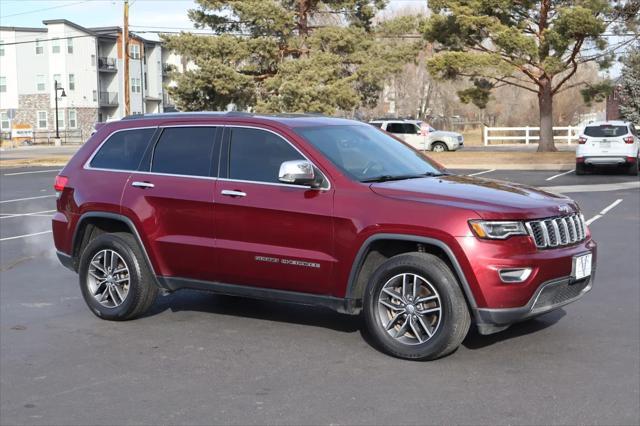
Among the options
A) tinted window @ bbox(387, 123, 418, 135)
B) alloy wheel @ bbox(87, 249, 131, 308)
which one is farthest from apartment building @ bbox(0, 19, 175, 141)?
alloy wheel @ bbox(87, 249, 131, 308)

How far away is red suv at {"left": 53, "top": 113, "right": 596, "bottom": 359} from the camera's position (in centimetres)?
609

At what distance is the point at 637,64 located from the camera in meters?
42.1

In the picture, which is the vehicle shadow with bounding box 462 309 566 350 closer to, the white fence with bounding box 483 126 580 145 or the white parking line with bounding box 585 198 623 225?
the white parking line with bounding box 585 198 623 225

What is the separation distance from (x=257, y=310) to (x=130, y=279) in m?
1.27

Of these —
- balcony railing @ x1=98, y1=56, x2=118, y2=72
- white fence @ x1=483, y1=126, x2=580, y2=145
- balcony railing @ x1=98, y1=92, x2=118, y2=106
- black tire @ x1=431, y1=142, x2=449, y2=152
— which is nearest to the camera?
black tire @ x1=431, y1=142, x2=449, y2=152

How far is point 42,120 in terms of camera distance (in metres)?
79.9

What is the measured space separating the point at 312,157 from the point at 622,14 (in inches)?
1188

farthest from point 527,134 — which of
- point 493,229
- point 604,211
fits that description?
point 493,229

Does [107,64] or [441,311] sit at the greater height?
[107,64]

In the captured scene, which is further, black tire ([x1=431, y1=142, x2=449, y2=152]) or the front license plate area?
black tire ([x1=431, y1=142, x2=449, y2=152])

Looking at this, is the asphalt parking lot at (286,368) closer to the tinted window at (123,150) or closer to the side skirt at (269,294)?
the side skirt at (269,294)

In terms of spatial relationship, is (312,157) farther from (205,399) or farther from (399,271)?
(205,399)

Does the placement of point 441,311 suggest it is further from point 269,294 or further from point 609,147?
point 609,147

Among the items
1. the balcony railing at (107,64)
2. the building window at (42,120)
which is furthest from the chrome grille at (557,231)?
the balcony railing at (107,64)
